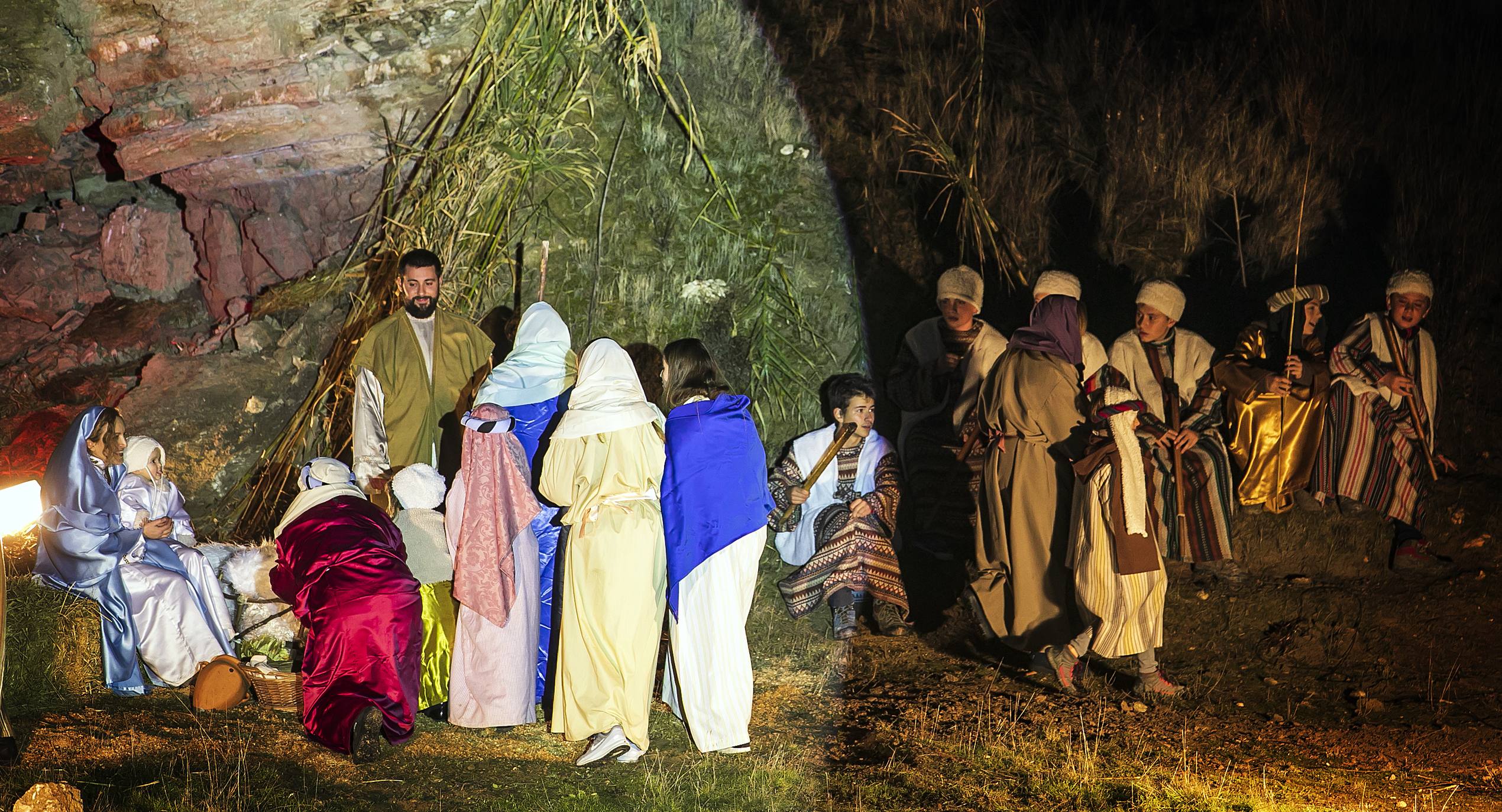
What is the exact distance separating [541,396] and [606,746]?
5.28 feet

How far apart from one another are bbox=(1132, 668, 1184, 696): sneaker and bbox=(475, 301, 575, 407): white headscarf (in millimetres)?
3064

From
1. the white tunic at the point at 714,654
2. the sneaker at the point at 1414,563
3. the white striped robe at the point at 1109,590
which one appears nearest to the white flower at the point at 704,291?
the white tunic at the point at 714,654

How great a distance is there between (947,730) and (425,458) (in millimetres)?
2848

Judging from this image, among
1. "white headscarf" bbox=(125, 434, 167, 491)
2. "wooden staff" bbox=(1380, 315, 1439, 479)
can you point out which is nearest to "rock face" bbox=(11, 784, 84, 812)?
"white headscarf" bbox=(125, 434, 167, 491)

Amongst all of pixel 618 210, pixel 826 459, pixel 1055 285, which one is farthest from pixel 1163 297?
pixel 618 210

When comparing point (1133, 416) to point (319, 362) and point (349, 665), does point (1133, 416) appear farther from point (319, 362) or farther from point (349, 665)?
point (319, 362)

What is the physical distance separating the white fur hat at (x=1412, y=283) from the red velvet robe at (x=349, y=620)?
17.9ft

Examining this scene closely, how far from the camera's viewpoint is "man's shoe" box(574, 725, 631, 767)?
4.61m

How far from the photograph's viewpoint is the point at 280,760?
439cm

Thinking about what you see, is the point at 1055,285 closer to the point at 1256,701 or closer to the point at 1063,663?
the point at 1063,663

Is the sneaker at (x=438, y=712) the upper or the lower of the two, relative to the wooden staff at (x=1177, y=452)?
lower

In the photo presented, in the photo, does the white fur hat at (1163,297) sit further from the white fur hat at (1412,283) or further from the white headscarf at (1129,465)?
the white fur hat at (1412,283)

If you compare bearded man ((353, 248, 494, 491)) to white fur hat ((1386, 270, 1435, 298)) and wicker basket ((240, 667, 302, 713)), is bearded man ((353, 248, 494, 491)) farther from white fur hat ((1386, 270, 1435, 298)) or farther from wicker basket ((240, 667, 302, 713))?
white fur hat ((1386, 270, 1435, 298))

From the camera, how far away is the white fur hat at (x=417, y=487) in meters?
5.02
